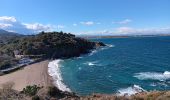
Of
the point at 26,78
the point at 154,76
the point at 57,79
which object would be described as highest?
the point at 154,76

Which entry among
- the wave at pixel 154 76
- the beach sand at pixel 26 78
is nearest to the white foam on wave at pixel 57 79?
the beach sand at pixel 26 78

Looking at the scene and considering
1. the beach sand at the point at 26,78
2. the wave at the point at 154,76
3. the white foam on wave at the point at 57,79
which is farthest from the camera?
the beach sand at the point at 26,78

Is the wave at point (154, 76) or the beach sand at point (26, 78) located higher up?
the wave at point (154, 76)

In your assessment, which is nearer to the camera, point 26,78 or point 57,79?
point 57,79

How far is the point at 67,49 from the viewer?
10238 cm

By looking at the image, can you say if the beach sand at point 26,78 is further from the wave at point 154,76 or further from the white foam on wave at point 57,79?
the wave at point 154,76

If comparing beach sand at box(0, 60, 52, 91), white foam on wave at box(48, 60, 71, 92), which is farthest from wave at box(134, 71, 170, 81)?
beach sand at box(0, 60, 52, 91)

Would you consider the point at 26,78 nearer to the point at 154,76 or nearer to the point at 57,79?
the point at 57,79

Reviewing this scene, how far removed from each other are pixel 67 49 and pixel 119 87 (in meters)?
57.7

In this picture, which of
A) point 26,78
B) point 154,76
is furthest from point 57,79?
point 154,76

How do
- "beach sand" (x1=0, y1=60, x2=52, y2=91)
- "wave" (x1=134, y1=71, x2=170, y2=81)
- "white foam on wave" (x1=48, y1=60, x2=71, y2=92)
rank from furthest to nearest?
"beach sand" (x1=0, y1=60, x2=52, y2=91)
"wave" (x1=134, y1=71, x2=170, y2=81)
"white foam on wave" (x1=48, y1=60, x2=71, y2=92)

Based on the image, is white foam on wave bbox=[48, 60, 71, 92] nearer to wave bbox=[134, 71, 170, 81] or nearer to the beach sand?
the beach sand

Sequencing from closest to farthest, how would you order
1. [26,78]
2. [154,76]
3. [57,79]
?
[154,76]
[57,79]
[26,78]

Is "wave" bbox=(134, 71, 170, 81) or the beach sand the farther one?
the beach sand
